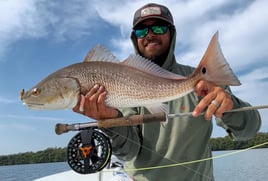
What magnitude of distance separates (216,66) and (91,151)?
4.91 feet

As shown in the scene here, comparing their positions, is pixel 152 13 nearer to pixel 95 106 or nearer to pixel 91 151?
pixel 95 106

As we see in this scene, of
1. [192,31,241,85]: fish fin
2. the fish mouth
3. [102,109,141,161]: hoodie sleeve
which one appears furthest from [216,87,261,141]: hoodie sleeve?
the fish mouth

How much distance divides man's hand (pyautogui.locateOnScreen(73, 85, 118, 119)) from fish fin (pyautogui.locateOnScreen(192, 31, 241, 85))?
2.69ft

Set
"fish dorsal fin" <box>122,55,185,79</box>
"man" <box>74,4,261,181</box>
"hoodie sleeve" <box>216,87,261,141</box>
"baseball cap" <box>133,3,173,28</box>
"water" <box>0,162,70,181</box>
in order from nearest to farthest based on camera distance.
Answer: "fish dorsal fin" <box>122,55,185,79</box>
"hoodie sleeve" <box>216,87,261,141</box>
"man" <box>74,4,261,181</box>
"baseball cap" <box>133,3,173,28</box>
"water" <box>0,162,70,181</box>

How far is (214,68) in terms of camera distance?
8.09 feet

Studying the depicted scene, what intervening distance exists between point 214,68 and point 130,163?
1578 mm

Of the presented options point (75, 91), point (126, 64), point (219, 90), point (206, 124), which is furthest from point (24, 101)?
point (206, 124)

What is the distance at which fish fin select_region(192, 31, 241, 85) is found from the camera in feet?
7.93

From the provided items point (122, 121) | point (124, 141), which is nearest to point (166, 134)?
point (124, 141)

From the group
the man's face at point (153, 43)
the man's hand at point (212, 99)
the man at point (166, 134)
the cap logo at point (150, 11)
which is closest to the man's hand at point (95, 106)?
the man at point (166, 134)

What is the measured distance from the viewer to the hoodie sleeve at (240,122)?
300cm

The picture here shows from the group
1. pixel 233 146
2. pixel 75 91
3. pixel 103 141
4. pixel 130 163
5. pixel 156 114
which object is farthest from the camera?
pixel 233 146

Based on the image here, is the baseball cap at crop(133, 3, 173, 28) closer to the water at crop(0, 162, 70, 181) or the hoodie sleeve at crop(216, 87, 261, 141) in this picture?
the hoodie sleeve at crop(216, 87, 261, 141)

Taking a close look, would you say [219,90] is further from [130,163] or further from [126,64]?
[130,163]
